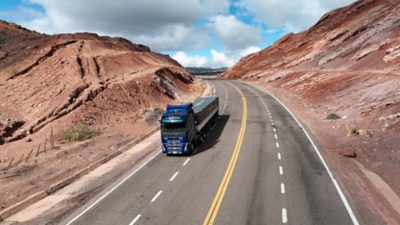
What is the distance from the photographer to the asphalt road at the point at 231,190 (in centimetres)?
1614

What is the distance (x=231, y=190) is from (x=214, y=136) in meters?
13.2

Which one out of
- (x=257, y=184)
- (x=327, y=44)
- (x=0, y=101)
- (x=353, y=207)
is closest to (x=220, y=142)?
(x=257, y=184)

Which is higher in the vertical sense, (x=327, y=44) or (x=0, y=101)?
(x=327, y=44)

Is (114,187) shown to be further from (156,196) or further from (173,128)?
(173,128)

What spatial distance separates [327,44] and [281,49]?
26920 mm

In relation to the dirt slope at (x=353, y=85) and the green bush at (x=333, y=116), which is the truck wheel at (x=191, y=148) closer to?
the dirt slope at (x=353, y=85)

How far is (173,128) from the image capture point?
26.3 meters

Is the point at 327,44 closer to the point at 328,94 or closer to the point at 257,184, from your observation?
the point at 328,94

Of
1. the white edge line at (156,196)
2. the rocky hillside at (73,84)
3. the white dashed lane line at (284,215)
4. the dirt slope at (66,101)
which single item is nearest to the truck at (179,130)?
the dirt slope at (66,101)

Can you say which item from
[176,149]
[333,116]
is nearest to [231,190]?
[176,149]

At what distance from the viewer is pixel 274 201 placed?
57.1ft

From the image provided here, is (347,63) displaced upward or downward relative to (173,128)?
upward

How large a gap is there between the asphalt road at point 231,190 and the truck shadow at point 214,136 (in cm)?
17

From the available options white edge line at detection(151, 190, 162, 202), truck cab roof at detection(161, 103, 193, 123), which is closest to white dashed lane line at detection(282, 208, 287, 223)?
white edge line at detection(151, 190, 162, 202)
